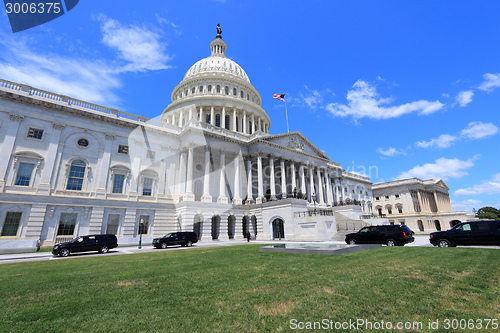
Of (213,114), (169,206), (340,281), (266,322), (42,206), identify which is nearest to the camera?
(266,322)

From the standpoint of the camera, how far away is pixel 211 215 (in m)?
33.4

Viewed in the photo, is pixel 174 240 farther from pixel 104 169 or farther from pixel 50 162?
pixel 50 162

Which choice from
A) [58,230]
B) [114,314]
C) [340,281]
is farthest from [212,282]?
[58,230]

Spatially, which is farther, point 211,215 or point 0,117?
point 211,215

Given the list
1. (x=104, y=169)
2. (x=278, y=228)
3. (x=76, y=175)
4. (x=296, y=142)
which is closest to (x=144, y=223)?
(x=104, y=169)

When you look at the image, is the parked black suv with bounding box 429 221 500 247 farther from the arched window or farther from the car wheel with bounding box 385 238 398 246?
the arched window

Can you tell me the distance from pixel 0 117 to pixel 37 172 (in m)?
7.22

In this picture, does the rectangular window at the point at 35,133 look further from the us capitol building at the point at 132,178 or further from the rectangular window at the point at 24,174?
the rectangular window at the point at 24,174

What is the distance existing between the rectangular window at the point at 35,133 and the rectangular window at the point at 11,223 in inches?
360

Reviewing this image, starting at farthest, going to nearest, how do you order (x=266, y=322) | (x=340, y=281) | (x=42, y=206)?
1. (x=42, y=206)
2. (x=340, y=281)
3. (x=266, y=322)

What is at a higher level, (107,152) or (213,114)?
(213,114)

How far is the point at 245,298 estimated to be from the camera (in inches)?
220

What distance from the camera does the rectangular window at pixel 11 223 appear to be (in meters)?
24.6

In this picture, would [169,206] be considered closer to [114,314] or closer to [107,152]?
[107,152]
